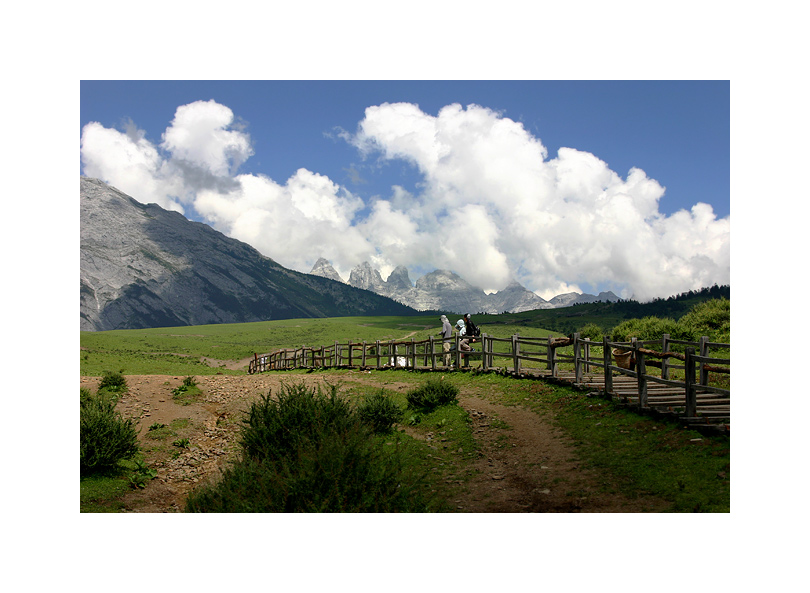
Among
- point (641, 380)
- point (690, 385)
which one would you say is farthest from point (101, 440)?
point (690, 385)

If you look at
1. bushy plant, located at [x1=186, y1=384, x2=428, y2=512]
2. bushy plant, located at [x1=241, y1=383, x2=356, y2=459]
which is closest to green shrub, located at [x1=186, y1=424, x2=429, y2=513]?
bushy plant, located at [x1=186, y1=384, x2=428, y2=512]

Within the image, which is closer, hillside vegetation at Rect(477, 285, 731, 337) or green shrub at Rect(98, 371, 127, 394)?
green shrub at Rect(98, 371, 127, 394)

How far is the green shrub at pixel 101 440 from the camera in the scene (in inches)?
369

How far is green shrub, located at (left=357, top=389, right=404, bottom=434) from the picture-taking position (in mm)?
11906

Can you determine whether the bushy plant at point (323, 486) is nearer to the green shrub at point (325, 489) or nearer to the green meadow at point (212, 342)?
the green shrub at point (325, 489)

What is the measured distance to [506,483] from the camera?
27.1 feet

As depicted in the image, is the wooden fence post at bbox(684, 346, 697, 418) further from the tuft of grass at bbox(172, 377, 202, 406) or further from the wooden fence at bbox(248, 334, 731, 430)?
the tuft of grass at bbox(172, 377, 202, 406)

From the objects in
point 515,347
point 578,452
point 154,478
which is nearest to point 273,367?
point 515,347

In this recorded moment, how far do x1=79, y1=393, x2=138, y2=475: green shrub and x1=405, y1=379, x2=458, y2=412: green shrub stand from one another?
742cm

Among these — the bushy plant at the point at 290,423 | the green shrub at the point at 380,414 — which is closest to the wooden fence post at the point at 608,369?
the green shrub at the point at 380,414

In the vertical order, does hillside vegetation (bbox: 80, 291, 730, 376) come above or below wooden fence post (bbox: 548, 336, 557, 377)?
below

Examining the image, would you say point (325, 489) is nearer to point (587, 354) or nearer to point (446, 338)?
point (587, 354)

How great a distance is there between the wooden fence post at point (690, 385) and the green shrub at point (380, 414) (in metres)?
6.69

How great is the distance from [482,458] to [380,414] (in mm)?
3166
